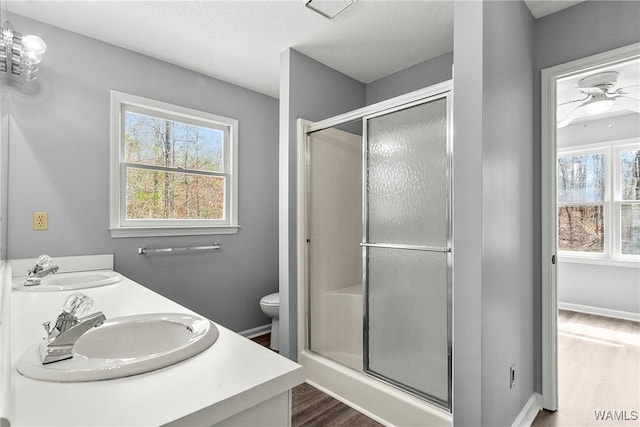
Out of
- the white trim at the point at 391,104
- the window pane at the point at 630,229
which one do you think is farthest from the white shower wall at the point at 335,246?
the window pane at the point at 630,229

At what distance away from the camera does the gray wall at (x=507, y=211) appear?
145 cm

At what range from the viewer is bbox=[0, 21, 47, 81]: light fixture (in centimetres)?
165

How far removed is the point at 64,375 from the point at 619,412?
278 centimetres

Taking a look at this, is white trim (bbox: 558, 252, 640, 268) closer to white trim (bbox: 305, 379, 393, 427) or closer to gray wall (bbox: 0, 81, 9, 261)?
white trim (bbox: 305, 379, 393, 427)

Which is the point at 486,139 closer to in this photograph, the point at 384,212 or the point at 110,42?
the point at 384,212

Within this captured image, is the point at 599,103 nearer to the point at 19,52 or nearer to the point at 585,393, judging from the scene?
the point at 585,393

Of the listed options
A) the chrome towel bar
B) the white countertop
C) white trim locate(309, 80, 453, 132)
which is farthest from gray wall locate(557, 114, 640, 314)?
the white countertop

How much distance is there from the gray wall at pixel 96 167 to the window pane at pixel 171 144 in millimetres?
181

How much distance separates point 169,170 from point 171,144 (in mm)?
224

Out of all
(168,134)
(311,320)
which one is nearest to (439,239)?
(311,320)

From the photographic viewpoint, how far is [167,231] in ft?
8.51

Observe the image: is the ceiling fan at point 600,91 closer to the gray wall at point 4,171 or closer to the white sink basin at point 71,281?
the white sink basin at point 71,281

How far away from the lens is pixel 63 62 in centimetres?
212

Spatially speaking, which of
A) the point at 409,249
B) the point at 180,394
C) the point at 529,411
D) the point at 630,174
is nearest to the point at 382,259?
the point at 409,249
